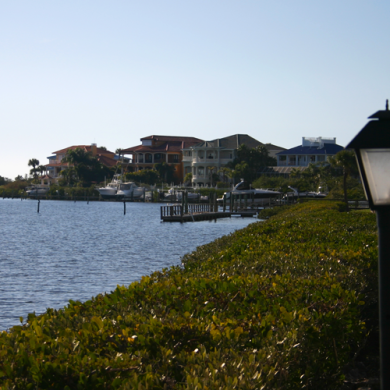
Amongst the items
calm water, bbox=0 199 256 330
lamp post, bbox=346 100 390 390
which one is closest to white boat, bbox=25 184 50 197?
calm water, bbox=0 199 256 330

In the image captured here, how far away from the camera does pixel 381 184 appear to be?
3791 millimetres

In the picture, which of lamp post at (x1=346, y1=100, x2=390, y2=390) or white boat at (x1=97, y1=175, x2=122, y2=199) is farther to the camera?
white boat at (x1=97, y1=175, x2=122, y2=199)

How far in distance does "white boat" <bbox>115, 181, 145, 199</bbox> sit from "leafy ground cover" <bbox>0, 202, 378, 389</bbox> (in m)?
112

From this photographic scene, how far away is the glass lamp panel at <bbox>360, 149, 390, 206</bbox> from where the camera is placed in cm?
377

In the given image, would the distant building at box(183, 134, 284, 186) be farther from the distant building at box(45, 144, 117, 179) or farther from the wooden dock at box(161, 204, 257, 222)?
the wooden dock at box(161, 204, 257, 222)

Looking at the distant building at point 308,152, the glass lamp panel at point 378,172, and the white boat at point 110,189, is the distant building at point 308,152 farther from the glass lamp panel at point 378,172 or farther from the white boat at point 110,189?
the glass lamp panel at point 378,172

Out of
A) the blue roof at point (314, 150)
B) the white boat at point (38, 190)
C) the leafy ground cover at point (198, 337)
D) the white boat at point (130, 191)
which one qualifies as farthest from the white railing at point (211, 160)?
the leafy ground cover at point (198, 337)

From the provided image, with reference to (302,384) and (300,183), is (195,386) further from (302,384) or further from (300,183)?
(300,183)

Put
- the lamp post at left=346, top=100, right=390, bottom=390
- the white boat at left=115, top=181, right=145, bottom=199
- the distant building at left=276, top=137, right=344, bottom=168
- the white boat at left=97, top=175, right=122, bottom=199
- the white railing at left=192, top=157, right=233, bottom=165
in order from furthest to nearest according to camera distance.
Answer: the white boat at left=97, top=175, right=122, bottom=199 < the white boat at left=115, top=181, right=145, bottom=199 < the white railing at left=192, top=157, right=233, bottom=165 < the distant building at left=276, top=137, right=344, bottom=168 < the lamp post at left=346, top=100, right=390, bottom=390

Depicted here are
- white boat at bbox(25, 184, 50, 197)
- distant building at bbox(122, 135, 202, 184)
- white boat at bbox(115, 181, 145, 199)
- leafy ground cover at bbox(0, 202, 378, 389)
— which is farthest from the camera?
white boat at bbox(25, 184, 50, 197)

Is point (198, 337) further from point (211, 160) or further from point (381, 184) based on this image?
point (211, 160)

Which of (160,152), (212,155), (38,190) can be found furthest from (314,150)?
(38,190)

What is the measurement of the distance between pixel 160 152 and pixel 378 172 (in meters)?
126

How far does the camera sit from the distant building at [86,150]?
146312mm
